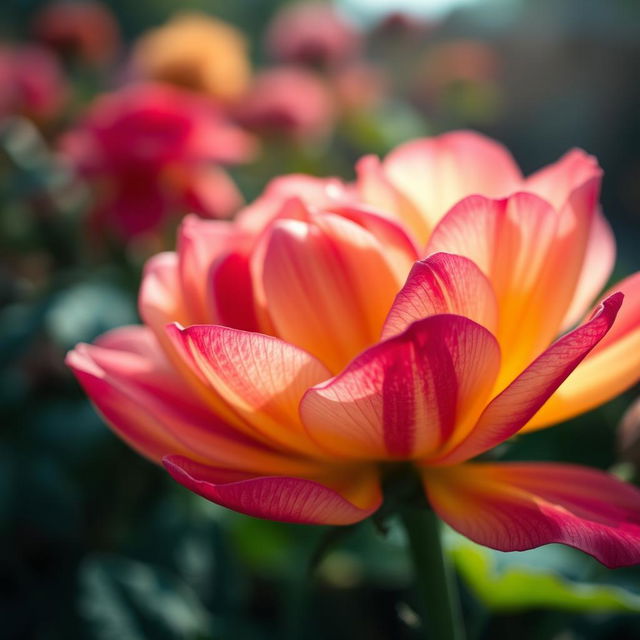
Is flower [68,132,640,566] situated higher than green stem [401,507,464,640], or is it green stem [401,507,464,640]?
flower [68,132,640,566]

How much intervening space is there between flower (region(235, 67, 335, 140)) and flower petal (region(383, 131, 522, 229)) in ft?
2.03

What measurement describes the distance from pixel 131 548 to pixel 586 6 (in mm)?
4227

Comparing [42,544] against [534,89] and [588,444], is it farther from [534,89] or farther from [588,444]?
[534,89]

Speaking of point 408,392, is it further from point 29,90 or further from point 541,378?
point 29,90

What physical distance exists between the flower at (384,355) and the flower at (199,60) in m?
0.77

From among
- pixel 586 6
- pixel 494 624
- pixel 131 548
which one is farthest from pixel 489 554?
pixel 586 6

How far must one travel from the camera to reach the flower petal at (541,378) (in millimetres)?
212

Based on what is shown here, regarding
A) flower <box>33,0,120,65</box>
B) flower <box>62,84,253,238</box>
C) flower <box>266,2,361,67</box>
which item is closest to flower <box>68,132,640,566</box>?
flower <box>62,84,253,238</box>

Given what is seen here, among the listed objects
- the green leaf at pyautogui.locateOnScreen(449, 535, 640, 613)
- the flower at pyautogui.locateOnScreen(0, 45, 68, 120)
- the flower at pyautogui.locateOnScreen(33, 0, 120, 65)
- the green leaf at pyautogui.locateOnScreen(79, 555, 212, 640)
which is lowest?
the green leaf at pyautogui.locateOnScreen(79, 555, 212, 640)

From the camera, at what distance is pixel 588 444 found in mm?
574

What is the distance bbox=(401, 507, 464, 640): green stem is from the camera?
27cm

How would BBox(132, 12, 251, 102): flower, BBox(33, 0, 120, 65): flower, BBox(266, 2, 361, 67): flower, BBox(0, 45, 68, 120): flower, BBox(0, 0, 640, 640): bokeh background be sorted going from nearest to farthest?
BBox(0, 0, 640, 640): bokeh background, BBox(0, 45, 68, 120): flower, BBox(132, 12, 251, 102): flower, BBox(33, 0, 120, 65): flower, BBox(266, 2, 361, 67): flower

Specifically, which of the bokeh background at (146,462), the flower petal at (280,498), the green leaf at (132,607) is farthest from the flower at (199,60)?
the flower petal at (280,498)

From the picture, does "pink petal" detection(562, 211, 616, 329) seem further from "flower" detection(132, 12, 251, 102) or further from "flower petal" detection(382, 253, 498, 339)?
"flower" detection(132, 12, 251, 102)
